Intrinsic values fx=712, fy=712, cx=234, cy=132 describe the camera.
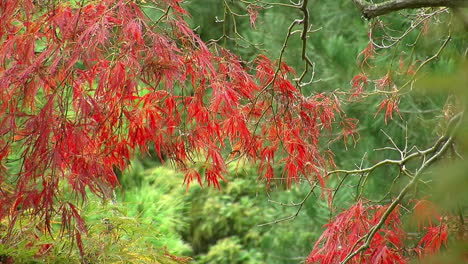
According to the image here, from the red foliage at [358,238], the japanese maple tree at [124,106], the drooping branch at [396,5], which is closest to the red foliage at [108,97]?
the japanese maple tree at [124,106]

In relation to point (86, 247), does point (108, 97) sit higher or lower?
higher

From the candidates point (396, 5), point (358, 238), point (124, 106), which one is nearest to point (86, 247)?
point (124, 106)

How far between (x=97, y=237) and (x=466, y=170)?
2.05 m

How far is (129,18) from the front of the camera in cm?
156

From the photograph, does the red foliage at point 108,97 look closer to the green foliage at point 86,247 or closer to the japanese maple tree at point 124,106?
the japanese maple tree at point 124,106

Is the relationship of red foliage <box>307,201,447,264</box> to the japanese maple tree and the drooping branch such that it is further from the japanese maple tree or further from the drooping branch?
the drooping branch

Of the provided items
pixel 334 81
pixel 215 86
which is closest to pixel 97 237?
pixel 215 86

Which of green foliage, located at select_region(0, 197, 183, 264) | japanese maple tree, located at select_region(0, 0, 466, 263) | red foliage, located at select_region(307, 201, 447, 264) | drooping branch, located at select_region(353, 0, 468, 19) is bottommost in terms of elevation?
green foliage, located at select_region(0, 197, 183, 264)

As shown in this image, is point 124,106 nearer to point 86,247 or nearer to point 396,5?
point 86,247

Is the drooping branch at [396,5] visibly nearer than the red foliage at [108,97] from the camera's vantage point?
Yes

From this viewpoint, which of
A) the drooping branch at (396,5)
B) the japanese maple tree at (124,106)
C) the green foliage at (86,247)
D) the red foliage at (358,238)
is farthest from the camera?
the green foliage at (86,247)

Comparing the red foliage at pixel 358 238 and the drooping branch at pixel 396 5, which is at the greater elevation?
the drooping branch at pixel 396 5

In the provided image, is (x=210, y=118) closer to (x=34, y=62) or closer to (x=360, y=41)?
(x=34, y=62)

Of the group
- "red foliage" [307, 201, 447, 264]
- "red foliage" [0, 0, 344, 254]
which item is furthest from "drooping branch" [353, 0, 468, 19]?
"red foliage" [307, 201, 447, 264]
